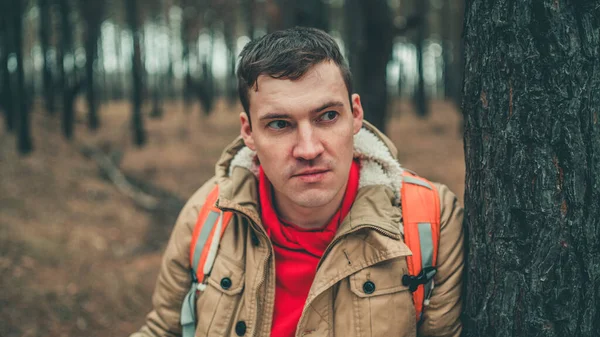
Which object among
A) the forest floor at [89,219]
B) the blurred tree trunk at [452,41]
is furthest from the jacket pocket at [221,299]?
the blurred tree trunk at [452,41]

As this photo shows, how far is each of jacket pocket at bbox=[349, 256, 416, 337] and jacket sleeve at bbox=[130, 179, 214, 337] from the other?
1.01 meters

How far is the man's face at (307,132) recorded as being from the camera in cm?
223

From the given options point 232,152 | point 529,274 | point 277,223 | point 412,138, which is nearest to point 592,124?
point 529,274

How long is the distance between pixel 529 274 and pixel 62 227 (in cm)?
794

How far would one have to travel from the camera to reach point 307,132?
2.22 meters

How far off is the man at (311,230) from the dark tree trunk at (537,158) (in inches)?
12.2

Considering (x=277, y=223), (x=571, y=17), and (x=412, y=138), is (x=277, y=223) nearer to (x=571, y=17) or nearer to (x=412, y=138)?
(x=571, y=17)

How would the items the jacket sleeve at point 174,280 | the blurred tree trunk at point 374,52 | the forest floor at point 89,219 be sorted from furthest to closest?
the blurred tree trunk at point 374,52 → the forest floor at point 89,219 → the jacket sleeve at point 174,280

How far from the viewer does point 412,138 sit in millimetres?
16281

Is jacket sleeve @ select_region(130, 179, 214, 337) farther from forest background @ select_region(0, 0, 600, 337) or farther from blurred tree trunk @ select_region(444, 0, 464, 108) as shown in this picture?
blurred tree trunk @ select_region(444, 0, 464, 108)

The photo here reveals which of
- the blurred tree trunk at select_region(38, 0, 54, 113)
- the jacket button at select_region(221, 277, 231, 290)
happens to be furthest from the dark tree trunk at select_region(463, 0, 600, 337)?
the blurred tree trunk at select_region(38, 0, 54, 113)

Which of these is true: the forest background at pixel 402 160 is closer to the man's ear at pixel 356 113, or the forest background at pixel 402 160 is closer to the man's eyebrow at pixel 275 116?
the man's ear at pixel 356 113

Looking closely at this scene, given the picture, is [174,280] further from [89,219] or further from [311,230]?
[89,219]

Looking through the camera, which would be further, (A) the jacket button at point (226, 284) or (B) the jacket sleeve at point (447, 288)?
(A) the jacket button at point (226, 284)
